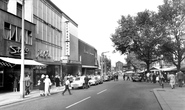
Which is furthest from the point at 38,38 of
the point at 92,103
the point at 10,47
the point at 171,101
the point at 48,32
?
the point at 171,101

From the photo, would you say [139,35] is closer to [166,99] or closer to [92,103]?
[166,99]

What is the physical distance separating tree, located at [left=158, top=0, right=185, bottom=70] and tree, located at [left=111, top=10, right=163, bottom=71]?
2949mm

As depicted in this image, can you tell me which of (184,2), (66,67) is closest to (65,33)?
(66,67)

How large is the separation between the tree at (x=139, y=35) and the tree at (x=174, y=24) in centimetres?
295

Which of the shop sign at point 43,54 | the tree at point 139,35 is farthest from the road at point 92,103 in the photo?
the tree at point 139,35

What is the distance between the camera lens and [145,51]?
135 ft

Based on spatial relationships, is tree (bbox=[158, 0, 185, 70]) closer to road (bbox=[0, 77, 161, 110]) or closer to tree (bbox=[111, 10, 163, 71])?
tree (bbox=[111, 10, 163, 71])

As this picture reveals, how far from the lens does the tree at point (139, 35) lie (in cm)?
3803

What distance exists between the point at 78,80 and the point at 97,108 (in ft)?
48.5

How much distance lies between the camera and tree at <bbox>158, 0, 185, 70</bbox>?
108 ft

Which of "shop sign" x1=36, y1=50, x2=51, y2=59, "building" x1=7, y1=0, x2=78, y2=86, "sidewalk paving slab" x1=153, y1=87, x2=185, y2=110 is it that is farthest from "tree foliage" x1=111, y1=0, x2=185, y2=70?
"sidewalk paving slab" x1=153, y1=87, x2=185, y2=110

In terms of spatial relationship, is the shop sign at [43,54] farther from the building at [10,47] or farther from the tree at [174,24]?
the tree at [174,24]

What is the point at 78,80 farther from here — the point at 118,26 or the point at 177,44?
the point at 118,26

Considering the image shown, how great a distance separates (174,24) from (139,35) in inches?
331
